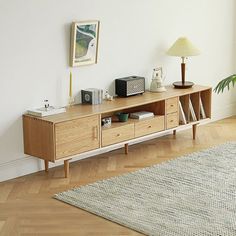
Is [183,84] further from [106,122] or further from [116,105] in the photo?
[106,122]

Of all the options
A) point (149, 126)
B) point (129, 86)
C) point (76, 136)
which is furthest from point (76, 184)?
point (129, 86)

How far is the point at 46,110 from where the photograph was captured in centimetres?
543

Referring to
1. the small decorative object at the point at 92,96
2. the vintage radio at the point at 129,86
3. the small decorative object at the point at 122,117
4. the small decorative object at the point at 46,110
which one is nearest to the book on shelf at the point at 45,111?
the small decorative object at the point at 46,110

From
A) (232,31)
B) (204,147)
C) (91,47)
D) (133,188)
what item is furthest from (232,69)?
(133,188)

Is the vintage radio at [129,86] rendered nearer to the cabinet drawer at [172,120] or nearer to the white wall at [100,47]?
the white wall at [100,47]

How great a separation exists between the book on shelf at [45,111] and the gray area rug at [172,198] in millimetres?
732

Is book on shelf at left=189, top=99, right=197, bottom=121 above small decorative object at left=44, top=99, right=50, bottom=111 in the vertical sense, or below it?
below

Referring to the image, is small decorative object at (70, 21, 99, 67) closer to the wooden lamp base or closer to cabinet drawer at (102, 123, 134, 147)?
cabinet drawer at (102, 123, 134, 147)

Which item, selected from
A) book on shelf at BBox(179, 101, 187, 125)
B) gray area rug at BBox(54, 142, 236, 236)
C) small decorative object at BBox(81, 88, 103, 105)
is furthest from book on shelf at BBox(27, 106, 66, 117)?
book on shelf at BBox(179, 101, 187, 125)

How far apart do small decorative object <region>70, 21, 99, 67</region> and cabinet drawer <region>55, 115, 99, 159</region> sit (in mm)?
636

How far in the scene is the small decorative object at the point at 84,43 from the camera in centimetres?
570

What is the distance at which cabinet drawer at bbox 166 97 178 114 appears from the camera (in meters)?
6.25

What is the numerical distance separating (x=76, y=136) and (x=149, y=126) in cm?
99

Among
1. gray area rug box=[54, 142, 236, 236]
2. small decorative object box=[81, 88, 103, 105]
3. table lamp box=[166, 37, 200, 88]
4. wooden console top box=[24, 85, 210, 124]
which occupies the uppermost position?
table lamp box=[166, 37, 200, 88]
